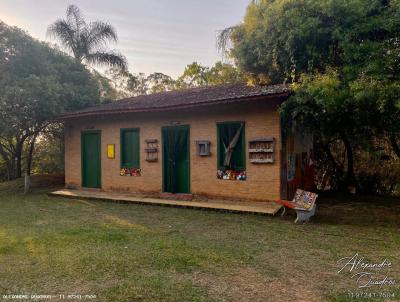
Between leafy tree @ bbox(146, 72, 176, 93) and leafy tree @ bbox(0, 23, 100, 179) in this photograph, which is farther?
leafy tree @ bbox(146, 72, 176, 93)

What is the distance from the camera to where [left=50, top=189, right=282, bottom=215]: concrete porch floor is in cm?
800

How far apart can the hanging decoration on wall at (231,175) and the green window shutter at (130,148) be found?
333 centimetres

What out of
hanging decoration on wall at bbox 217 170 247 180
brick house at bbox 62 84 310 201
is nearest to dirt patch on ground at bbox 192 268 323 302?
brick house at bbox 62 84 310 201

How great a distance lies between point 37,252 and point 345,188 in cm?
1100

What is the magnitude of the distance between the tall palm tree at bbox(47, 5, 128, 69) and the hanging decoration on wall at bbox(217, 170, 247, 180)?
11611mm

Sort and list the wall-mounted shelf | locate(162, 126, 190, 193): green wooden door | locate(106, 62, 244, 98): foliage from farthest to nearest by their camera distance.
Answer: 1. locate(106, 62, 244, 98): foliage
2. locate(162, 126, 190, 193): green wooden door
3. the wall-mounted shelf

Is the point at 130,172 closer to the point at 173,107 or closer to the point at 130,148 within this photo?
the point at 130,148

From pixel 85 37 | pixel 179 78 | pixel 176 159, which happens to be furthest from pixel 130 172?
pixel 179 78

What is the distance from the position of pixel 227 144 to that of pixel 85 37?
12.7 meters

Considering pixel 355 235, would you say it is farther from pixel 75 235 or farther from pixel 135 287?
pixel 75 235

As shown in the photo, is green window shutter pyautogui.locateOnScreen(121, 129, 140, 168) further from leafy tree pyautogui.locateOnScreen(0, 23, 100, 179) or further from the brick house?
leafy tree pyautogui.locateOnScreen(0, 23, 100, 179)

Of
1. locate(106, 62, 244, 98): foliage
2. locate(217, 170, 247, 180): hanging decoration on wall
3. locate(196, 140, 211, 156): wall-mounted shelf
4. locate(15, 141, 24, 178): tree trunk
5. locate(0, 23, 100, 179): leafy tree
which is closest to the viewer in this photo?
locate(217, 170, 247, 180): hanging decoration on wall

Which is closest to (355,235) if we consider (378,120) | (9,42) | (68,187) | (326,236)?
(326,236)

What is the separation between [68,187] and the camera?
512 inches
